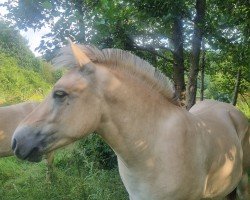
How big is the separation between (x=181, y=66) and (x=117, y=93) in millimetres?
3888

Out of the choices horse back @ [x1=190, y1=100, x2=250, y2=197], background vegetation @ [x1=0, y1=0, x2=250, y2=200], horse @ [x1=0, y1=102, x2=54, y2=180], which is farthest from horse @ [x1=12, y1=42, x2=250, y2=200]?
horse @ [x1=0, y1=102, x2=54, y2=180]

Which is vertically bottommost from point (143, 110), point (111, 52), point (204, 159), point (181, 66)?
point (181, 66)

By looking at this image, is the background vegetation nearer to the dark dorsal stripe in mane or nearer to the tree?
the tree

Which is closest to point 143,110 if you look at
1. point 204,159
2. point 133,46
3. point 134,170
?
point 134,170

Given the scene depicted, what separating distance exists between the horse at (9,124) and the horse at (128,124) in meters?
3.77

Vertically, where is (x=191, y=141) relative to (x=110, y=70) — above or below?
below

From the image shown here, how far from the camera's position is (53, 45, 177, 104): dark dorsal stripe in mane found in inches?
110

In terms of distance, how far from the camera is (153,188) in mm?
2873

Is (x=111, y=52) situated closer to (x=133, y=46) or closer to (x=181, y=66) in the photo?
(x=133, y=46)

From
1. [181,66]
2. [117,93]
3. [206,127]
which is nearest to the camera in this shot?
[117,93]

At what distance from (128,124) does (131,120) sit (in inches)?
1.6

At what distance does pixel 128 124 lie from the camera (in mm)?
2830

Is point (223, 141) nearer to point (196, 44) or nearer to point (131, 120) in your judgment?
point (131, 120)

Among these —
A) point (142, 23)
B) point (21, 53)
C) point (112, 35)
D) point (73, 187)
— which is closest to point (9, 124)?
point (73, 187)
